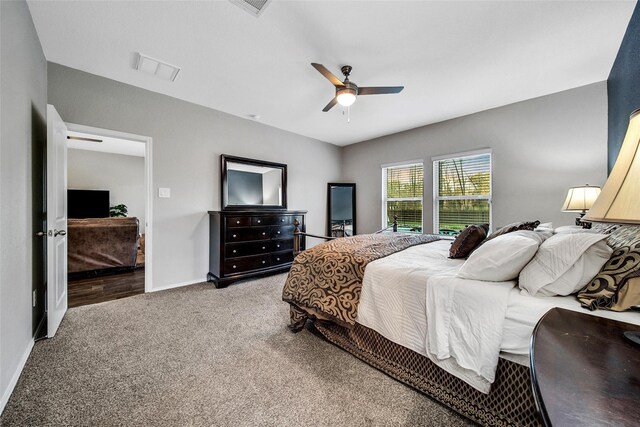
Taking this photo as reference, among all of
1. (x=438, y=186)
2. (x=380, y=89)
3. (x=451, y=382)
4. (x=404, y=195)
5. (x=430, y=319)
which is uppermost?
(x=380, y=89)

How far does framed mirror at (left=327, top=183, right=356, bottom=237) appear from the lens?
560cm

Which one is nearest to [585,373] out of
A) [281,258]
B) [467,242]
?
[467,242]

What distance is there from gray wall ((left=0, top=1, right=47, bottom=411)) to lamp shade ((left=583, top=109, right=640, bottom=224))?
8.82 feet

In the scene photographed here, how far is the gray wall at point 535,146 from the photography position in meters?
3.02

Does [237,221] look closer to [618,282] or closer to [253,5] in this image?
[253,5]

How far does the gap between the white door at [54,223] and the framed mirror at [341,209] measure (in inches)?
165

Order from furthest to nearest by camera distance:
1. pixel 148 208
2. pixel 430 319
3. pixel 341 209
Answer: pixel 341 209, pixel 148 208, pixel 430 319

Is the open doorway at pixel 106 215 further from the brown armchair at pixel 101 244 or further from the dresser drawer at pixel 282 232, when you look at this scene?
the dresser drawer at pixel 282 232

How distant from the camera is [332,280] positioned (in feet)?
6.40

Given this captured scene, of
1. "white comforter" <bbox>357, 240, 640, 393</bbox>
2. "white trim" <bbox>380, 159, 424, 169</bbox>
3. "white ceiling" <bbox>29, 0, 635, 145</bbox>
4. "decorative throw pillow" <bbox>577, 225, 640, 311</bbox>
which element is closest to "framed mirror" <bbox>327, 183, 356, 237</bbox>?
"white trim" <bbox>380, 159, 424, 169</bbox>

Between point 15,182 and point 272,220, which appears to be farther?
point 272,220

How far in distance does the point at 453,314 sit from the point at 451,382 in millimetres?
414

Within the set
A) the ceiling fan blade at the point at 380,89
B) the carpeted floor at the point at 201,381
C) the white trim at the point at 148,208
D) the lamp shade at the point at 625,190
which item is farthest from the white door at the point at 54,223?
the lamp shade at the point at 625,190

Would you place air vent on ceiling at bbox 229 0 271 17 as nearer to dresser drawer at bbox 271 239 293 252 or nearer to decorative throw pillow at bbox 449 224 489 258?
decorative throw pillow at bbox 449 224 489 258
